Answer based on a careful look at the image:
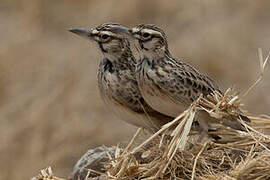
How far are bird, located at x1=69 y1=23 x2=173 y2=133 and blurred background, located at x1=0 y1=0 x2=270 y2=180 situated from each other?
12.3 feet

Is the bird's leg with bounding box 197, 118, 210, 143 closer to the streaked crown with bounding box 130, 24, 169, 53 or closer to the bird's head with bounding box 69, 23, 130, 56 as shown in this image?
the streaked crown with bounding box 130, 24, 169, 53

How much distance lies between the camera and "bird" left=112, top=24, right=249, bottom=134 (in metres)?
6.12

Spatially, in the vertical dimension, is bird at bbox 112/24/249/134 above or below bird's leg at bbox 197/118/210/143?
above

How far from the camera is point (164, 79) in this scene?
615cm

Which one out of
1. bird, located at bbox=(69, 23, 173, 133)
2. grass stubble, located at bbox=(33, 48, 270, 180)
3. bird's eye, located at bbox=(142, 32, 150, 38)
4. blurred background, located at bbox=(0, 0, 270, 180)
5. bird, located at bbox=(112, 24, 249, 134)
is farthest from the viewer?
blurred background, located at bbox=(0, 0, 270, 180)

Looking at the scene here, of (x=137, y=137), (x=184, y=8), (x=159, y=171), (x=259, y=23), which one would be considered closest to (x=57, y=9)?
(x=184, y=8)

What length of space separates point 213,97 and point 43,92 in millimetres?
5229

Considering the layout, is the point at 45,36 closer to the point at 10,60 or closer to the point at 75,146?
the point at 10,60

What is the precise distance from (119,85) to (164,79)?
404mm

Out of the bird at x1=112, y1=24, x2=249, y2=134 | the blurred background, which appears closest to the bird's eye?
the bird at x1=112, y1=24, x2=249, y2=134

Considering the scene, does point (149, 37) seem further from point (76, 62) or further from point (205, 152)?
point (76, 62)

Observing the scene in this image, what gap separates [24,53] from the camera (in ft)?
38.3

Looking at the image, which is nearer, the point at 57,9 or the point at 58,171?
the point at 58,171

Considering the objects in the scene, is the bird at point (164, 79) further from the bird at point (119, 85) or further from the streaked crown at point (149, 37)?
the bird at point (119, 85)
